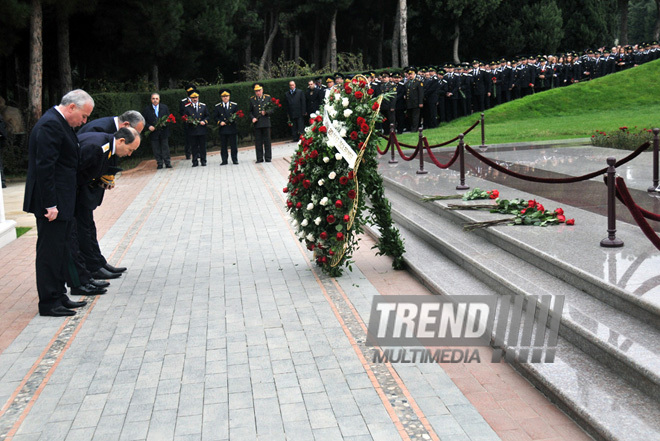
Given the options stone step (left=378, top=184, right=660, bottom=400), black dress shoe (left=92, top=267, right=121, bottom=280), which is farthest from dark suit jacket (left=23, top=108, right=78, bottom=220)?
stone step (left=378, top=184, right=660, bottom=400)

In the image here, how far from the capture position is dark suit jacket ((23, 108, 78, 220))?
24.0ft

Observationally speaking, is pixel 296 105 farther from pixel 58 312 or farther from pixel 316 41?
pixel 316 41

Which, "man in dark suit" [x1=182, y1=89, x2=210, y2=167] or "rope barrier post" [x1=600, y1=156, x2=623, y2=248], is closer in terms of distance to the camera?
"rope barrier post" [x1=600, y1=156, x2=623, y2=248]

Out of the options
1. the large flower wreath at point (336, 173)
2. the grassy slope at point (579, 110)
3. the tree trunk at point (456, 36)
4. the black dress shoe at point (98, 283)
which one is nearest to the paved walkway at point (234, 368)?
the black dress shoe at point (98, 283)

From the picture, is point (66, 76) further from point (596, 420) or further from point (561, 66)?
point (596, 420)

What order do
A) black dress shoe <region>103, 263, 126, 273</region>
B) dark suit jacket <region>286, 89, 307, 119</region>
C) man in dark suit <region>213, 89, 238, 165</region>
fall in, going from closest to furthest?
black dress shoe <region>103, 263, 126, 273</region>
man in dark suit <region>213, 89, 238, 165</region>
dark suit jacket <region>286, 89, 307, 119</region>

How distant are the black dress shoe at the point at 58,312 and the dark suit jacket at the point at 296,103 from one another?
1856 centimetres

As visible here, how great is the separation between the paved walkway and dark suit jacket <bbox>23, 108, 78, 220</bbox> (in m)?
1.14

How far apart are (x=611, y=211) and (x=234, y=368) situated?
404 cm

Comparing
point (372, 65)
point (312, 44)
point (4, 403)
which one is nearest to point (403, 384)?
point (4, 403)

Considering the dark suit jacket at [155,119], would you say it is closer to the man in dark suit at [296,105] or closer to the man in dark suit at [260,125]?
the man in dark suit at [260,125]

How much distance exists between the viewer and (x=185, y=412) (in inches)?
206

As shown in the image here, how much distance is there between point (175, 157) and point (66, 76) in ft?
15.5

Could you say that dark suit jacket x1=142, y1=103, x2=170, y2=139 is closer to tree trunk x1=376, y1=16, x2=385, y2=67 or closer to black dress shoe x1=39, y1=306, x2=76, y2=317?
black dress shoe x1=39, y1=306, x2=76, y2=317
